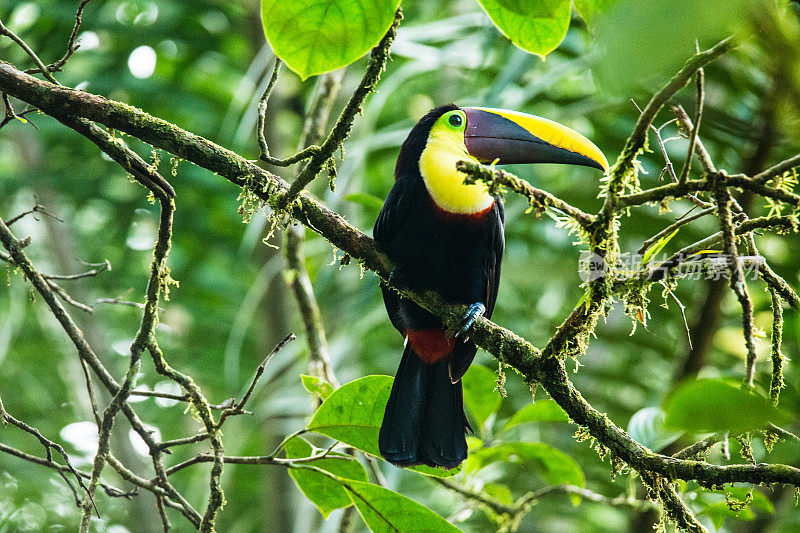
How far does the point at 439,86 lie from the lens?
4.07m

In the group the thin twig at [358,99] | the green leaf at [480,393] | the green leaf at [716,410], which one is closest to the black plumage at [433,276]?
the green leaf at [480,393]

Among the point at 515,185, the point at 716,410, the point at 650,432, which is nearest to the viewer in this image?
the point at 716,410

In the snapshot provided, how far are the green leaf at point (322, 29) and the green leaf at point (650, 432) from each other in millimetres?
1169

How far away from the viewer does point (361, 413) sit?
174 centimetres

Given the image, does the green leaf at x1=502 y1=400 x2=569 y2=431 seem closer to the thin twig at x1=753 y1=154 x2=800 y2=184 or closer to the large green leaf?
the large green leaf

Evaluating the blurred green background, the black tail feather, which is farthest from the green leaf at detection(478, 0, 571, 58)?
the black tail feather

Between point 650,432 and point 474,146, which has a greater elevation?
point 474,146

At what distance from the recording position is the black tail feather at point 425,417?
6.84 ft

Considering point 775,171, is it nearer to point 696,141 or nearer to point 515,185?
point 696,141

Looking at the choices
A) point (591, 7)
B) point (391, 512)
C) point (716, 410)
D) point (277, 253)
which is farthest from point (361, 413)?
point (277, 253)

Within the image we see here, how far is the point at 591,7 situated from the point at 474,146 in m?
1.35

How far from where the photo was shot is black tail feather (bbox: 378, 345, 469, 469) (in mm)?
2086

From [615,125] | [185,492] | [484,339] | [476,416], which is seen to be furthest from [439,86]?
[185,492]

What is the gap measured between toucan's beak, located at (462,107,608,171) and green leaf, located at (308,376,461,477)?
102 cm
